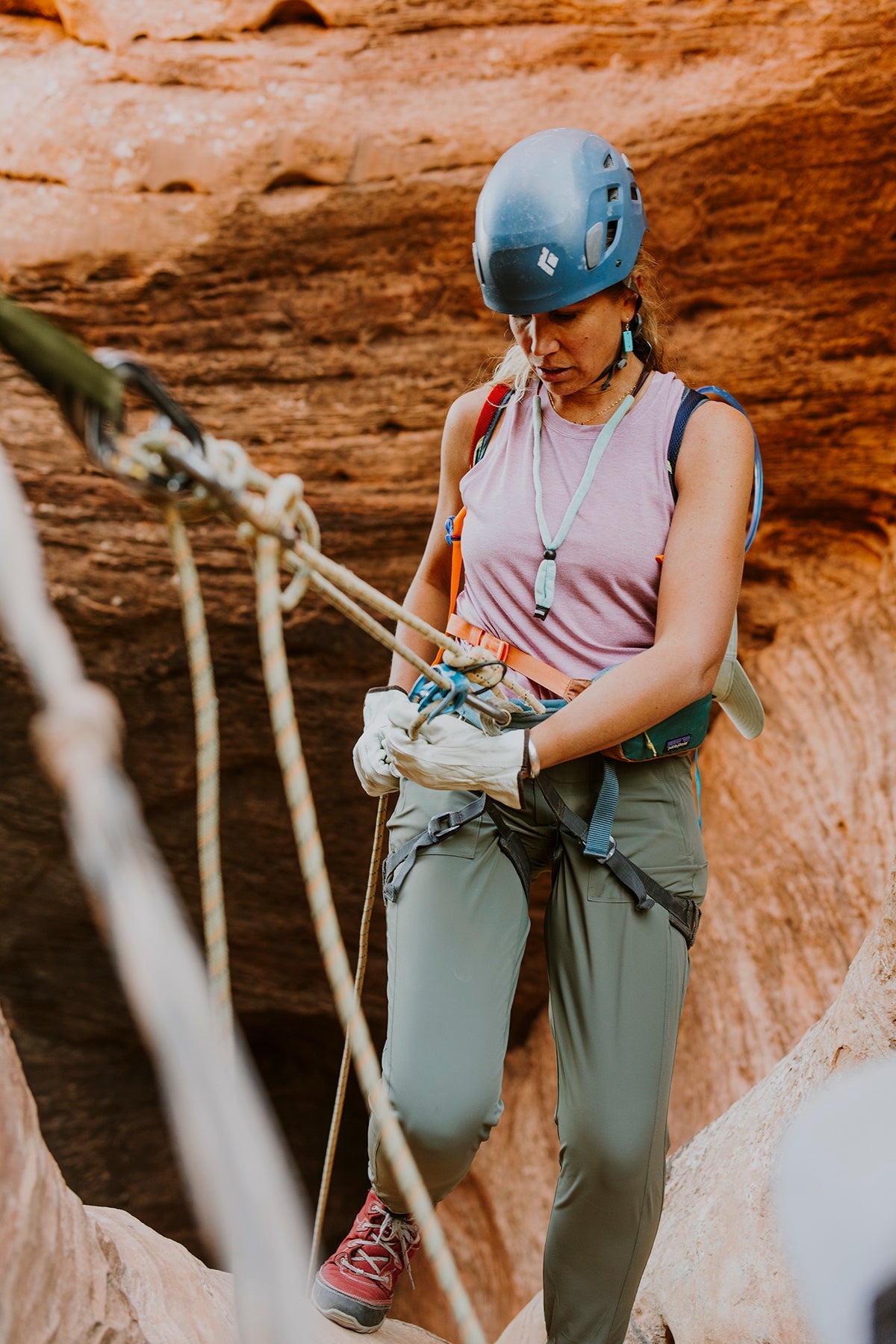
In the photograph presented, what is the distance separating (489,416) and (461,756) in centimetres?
73

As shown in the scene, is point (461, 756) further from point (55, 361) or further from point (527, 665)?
point (55, 361)

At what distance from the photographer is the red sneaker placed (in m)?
A: 1.93

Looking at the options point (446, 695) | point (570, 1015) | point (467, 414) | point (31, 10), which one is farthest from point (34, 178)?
point (570, 1015)

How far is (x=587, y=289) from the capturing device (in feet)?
6.30

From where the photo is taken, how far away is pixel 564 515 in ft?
6.28

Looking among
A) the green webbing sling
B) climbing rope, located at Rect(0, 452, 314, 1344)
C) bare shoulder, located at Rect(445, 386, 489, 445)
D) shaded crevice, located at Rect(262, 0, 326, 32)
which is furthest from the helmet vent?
shaded crevice, located at Rect(262, 0, 326, 32)

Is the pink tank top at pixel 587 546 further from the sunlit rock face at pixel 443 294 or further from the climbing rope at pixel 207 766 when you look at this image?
the sunlit rock face at pixel 443 294

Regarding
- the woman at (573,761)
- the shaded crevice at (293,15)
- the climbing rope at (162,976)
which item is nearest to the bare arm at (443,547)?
the woman at (573,761)

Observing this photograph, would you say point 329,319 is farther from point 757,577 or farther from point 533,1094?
point 533,1094

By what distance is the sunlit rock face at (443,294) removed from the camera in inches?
124

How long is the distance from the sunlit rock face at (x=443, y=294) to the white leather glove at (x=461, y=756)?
141cm

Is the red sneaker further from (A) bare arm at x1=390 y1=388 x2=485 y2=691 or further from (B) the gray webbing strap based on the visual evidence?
(A) bare arm at x1=390 y1=388 x2=485 y2=691

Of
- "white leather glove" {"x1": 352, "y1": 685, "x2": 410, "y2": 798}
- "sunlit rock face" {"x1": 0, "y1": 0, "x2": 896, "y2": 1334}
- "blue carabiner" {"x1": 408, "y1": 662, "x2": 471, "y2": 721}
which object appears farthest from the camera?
"sunlit rock face" {"x1": 0, "y1": 0, "x2": 896, "y2": 1334}

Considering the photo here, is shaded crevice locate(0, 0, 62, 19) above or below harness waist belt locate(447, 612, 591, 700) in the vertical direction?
above
